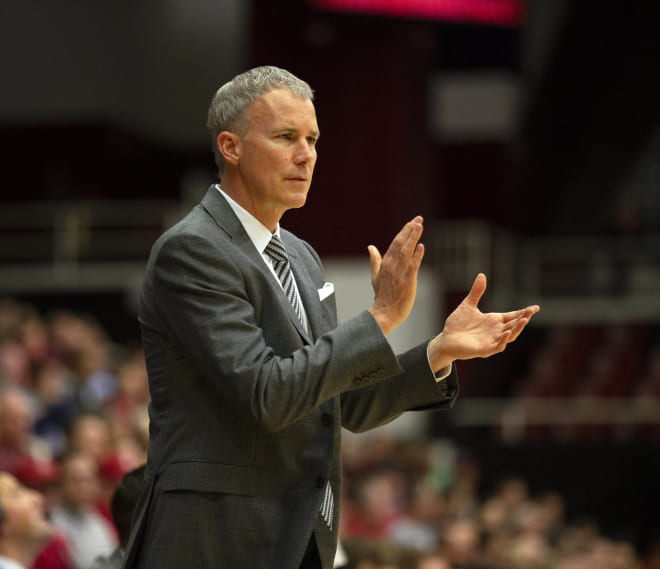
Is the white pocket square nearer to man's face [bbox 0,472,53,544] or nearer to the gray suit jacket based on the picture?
the gray suit jacket

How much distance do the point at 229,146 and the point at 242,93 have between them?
10 centimetres

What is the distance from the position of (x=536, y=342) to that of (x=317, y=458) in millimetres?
12882

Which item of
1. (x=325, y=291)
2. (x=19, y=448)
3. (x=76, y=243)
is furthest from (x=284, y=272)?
(x=76, y=243)

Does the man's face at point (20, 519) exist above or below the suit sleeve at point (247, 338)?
below

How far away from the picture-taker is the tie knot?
2.47 meters

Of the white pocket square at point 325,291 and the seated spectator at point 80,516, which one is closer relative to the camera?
the white pocket square at point 325,291

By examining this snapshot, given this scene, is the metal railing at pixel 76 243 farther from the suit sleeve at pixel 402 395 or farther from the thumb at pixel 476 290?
the thumb at pixel 476 290

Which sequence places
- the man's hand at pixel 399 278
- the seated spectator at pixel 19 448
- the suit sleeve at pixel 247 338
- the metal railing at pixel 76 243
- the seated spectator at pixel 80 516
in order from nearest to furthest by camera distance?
the suit sleeve at pixel 247 338, the man's hand at pixel 399 278, the seated spectator at pixel 80 516, the seated spectator at pixel 19 448, the metal railing at pixel 76 243

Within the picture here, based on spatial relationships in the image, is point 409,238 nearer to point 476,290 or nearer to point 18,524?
point 476,290

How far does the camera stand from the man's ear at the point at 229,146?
2.41 meters

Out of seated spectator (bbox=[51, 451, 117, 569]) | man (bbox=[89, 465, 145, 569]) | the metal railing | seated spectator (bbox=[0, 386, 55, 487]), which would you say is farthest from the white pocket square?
the metal railing

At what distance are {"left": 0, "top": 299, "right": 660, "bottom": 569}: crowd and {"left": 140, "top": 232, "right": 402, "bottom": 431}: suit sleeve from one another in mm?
1447

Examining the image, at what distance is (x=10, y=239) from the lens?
50.6 feet

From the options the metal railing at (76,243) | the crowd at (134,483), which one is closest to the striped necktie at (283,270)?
the crowd at (134,483)
